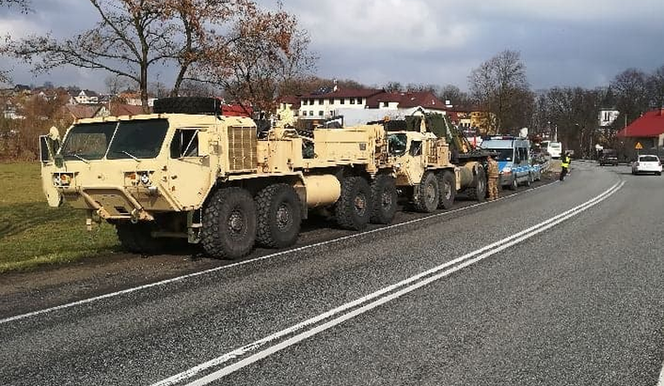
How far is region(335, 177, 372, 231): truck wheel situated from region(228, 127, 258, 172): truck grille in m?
3.25

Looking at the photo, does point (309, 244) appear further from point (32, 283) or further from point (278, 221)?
point (32, 283)

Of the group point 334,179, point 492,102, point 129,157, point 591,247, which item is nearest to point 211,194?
point 129,157

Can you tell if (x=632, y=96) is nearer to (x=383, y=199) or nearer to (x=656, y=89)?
(x=656, y=89)

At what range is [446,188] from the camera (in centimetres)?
1973

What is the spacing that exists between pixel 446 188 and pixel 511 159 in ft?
32.0

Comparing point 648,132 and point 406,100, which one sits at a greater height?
point 406,100

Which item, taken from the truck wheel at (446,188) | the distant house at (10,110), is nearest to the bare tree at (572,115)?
the distant house at (10,110)

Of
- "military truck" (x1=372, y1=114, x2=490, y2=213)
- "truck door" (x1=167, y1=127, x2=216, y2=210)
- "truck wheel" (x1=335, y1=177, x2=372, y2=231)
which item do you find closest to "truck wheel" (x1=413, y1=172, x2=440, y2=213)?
"military truck" (x1=372, y1=114, x2=490, y2=213)

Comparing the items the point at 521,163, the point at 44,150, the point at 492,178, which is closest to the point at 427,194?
the point at 492,178

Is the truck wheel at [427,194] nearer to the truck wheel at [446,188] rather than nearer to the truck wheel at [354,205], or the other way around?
the truck wheel at [446,188]

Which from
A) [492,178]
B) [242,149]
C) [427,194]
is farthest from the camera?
[492,178]

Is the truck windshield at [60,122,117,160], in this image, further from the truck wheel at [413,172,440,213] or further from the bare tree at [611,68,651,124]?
the bare tree at [611,68,651,124]

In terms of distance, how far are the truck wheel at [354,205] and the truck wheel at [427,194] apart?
3516 mm

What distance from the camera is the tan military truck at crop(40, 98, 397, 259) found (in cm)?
985
